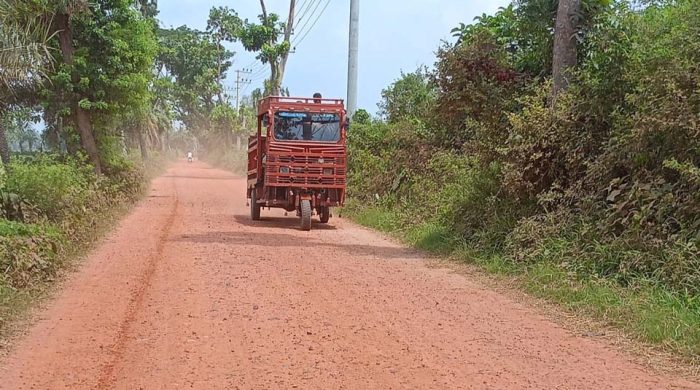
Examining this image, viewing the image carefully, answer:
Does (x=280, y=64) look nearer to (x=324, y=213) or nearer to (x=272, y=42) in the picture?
(x=272, y=42)

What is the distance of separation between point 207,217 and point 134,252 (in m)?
6.25

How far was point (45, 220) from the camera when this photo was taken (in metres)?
12.4

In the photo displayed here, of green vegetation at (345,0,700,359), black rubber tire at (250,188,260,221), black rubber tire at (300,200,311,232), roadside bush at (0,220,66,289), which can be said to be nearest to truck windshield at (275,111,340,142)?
black rubber tire at (300,200,311,232)

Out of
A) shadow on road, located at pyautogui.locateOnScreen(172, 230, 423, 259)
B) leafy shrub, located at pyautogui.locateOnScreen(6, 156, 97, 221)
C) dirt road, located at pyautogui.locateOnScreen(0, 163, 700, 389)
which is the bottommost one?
shadow on road, located at pyautogui.locateOnScreen(172, 230, 423, 259)

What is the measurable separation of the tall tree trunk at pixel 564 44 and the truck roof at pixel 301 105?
6068mm

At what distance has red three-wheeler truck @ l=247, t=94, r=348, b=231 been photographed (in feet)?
55.2

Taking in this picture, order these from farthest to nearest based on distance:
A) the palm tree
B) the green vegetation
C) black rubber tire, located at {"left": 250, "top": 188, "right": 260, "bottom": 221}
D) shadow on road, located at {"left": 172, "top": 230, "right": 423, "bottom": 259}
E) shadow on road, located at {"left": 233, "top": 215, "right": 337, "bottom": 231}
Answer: black rubber tire, located at {"left": 250, "top": 188, "right": 260, "bottom": 221} < shadow on road, located at {"left": 233, "top": 215, "right": 337, "bottom": 231} < shadow on road, located at {"left": 172, "top": 230, "right": 423, "bottom": 259} < the palm tree < the green vegetation

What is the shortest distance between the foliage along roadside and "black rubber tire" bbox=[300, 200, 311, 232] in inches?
166

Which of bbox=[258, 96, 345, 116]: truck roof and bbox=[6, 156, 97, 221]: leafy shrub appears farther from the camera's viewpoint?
bbox=[258, 96, 345, 116]: truck roof

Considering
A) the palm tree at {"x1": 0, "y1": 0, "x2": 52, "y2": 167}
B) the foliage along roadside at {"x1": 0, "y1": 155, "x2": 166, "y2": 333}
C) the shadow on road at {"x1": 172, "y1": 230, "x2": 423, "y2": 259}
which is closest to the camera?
the foliage along roadside at {"x1": 0, "y1": 155, "x2": 166, "y2": 333}

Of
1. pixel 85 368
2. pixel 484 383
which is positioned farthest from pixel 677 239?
pixel 85 368

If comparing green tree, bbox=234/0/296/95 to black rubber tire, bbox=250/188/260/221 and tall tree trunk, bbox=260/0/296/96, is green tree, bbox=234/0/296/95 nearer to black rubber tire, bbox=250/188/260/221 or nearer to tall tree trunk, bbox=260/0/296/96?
tall tree trunk, bbox=260/0/296/96

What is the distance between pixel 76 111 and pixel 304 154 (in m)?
8.35

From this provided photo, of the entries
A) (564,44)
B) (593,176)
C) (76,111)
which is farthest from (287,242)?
(76,111)
